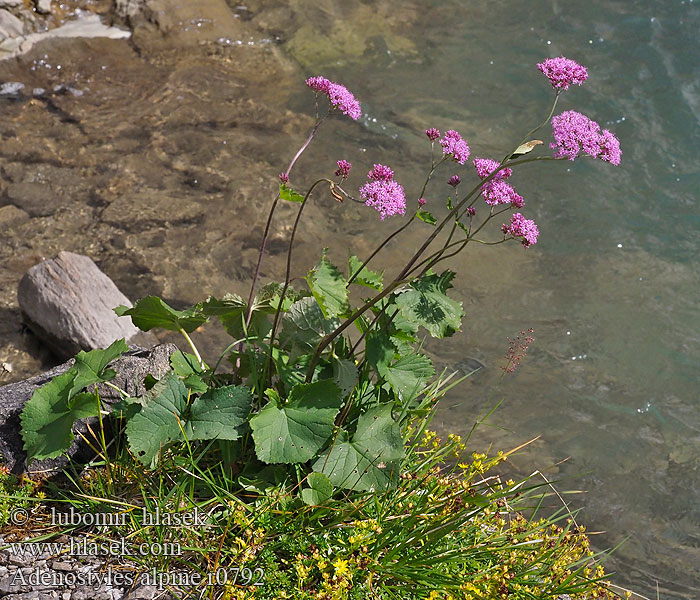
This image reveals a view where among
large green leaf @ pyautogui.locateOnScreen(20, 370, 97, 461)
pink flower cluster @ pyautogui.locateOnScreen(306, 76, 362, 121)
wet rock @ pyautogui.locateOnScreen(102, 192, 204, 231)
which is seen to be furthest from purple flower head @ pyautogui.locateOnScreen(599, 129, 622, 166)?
wet rock @ pyautogui.locateOnScreen(102, 192, 204, 231)

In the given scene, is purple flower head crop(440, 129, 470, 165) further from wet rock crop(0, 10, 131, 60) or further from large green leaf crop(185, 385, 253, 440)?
wet rock crop(0, 10, 131, 60)

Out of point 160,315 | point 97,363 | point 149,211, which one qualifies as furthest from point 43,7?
point 97,363

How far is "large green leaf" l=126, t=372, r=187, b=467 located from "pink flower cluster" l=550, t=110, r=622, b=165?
143 centimetres

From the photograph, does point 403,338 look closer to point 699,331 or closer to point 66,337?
point 66,337

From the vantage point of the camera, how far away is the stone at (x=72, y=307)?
425cm

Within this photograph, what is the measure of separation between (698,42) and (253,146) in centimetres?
456

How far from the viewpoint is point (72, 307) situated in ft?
14.1

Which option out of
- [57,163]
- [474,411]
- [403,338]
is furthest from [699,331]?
[57,163]

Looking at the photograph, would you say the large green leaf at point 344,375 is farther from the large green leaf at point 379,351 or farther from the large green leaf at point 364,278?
the large green leaf at point 364,278

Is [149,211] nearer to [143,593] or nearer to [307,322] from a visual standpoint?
[307,322]

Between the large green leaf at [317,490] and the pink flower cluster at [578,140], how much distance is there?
4.11 ft

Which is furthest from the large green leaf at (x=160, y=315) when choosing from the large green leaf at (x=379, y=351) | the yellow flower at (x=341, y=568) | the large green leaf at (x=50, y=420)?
the yellow flower at (x=341, y=568)

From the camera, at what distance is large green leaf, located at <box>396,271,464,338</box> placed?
2447mm

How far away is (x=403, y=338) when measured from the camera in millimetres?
2828
